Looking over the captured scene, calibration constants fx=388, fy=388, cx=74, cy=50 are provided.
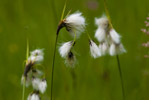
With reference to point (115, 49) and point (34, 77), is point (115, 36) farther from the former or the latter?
point (34, 77)

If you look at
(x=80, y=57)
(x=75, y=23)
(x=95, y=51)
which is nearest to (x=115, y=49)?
(x=95, y=51)

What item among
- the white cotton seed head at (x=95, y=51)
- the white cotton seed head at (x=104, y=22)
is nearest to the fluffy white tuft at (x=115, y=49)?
the white cotton seed head at (x=104, y=22)

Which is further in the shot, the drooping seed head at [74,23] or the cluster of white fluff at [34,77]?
the cluster of white fluff at [34,77]

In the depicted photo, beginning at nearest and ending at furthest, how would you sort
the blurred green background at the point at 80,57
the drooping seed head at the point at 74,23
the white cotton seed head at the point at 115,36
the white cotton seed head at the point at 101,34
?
1. the drooping seed head at the point at 74,23
2. the white cotton seed head at the point at 115,36
3. the white cotton seed head at the point at 101,34
4. the blurred green background at the point at 80,57

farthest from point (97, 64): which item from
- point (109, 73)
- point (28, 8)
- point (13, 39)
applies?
point (28, 8)

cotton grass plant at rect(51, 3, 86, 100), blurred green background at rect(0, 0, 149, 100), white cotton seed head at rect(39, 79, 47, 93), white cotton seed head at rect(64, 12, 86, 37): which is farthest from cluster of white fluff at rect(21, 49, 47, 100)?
blurred green background at rect(0, 0, 149, 100)

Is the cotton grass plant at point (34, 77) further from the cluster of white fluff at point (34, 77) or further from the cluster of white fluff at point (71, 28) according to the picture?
the cluster of white fluff at point (71, 28)
